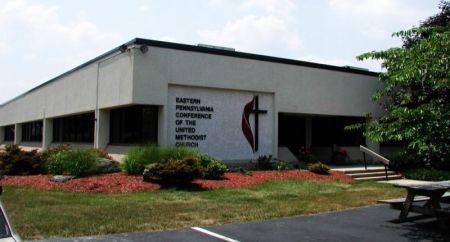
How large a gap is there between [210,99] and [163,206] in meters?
→ 9.08

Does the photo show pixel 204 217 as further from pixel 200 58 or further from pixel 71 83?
pixel 71 83

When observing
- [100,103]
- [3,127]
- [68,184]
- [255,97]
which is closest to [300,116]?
[255,97]

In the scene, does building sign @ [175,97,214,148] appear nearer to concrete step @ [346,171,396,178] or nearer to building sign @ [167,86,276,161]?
building sign @ [167,86,276,161]

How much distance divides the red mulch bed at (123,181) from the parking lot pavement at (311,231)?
5.44 m

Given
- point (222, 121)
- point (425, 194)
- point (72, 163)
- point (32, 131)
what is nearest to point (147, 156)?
point (72, 163)

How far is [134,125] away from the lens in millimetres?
20312

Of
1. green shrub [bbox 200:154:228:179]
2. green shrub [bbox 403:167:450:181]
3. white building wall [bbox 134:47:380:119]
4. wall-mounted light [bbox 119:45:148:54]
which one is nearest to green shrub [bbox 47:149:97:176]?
white building wall [bbox 134:47:380:119]

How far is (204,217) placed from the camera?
10.4 metres

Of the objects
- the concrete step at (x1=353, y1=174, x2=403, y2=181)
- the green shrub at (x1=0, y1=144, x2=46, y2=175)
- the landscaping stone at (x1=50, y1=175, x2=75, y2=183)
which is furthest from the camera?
the concrete step at (x1=353, y1=174, x2=403, y2=181)

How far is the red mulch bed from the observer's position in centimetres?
1466

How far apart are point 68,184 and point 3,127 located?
42.1 m

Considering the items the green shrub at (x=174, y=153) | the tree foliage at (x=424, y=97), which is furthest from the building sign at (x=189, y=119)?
the tree foliage at (x=424, y=97)

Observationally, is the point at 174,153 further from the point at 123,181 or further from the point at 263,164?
the point at 263,164

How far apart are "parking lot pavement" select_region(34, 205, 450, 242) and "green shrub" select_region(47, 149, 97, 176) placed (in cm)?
904
